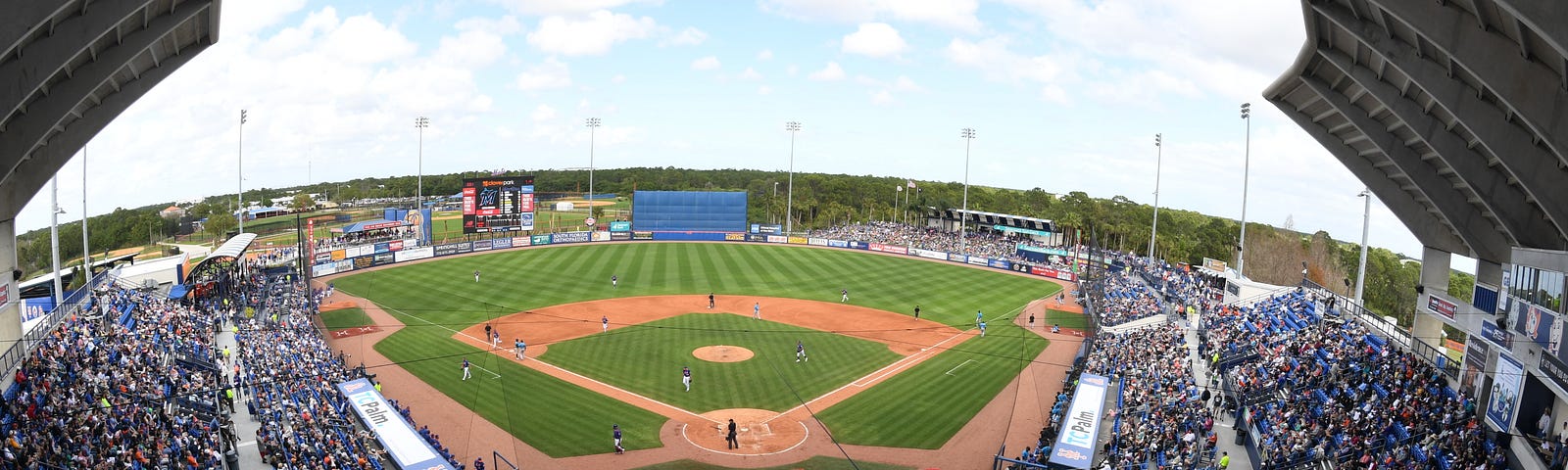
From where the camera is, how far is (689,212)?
8338cm

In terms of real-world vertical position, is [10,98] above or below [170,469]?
above

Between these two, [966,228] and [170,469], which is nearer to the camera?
[170,469]

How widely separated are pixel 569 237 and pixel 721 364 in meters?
46.2

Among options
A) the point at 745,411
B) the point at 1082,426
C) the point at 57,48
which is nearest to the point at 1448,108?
the point at 1082,426

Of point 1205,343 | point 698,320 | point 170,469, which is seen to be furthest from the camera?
point 698,320

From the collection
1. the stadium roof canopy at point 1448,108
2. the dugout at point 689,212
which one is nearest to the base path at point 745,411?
the stadium roof canopy at point 1448,108

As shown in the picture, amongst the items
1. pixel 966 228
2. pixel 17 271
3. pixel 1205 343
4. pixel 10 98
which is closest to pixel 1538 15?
pixel 10 98

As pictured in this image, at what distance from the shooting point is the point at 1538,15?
1031 cm

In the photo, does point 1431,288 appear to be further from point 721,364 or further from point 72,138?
point 72,138

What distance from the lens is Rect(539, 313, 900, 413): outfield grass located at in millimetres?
30266

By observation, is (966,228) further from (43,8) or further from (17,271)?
(43,8)

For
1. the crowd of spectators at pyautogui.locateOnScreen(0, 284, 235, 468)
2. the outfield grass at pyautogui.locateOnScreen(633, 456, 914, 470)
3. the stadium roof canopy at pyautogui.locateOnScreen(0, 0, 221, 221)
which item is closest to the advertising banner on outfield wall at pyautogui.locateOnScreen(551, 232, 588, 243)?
the crowd of spectators at pyautogui.locateOnScreen(0, 284, 235, 468)

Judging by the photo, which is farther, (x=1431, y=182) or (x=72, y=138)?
(x=1431, y=182)

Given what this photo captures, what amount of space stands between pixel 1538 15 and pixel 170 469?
87.7ft
